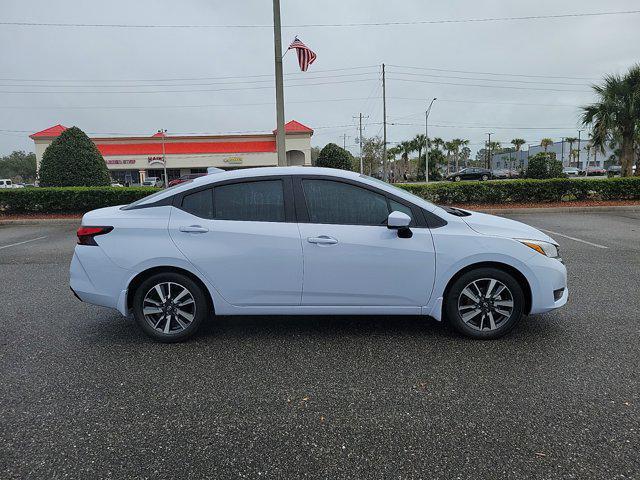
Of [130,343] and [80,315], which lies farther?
[80,315]

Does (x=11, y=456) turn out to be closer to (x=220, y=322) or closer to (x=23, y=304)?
(x=220, y=322)

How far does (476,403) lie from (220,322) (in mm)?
2658

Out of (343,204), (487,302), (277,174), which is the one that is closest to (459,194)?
(487,302)

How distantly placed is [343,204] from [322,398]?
1699 millimetres

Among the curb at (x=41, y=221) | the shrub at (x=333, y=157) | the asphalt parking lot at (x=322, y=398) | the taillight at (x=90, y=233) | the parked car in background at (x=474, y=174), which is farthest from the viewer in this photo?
the parked car in background at (x=474, y=174)

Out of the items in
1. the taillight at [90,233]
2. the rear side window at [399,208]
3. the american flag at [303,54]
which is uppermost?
the american flag at [303,54]

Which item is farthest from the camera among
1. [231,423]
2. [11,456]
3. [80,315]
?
[80,315]

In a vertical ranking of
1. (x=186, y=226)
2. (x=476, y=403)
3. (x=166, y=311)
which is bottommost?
(x=476, y=403)

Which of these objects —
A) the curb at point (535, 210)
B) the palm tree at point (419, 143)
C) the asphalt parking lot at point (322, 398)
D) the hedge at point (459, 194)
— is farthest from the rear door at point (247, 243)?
the palm tree at point (419, 143)

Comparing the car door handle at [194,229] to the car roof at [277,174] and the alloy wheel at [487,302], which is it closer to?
the car roof at [277,174]

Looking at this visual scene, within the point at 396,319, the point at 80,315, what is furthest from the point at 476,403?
the point at 80,315

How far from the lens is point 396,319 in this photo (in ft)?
14.9

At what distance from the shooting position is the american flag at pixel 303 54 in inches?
536

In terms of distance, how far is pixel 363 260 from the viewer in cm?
379
